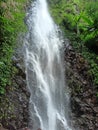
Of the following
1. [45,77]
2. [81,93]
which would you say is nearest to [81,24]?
[81,93]

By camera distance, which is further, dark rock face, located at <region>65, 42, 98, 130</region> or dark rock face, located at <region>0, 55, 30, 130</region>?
dark rock face, located at <region>65, 42, 98, 130</region>

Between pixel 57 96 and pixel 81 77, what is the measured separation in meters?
1.82

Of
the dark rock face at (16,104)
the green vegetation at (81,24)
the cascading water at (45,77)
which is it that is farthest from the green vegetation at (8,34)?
the green vegetation at (81,24)

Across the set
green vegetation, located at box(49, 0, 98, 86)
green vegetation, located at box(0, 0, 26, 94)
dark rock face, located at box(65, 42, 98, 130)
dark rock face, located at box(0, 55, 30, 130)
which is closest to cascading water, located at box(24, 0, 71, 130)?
dark rock face, located at box(0, 55, 30, 130)

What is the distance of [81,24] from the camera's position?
15570 mm

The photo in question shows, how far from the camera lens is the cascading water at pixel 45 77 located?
395 inches

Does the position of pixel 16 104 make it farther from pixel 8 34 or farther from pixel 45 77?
pixel 8 34

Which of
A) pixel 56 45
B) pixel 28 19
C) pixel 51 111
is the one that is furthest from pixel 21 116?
pixel 28 19

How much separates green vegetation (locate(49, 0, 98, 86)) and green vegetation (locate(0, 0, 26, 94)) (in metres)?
2.48

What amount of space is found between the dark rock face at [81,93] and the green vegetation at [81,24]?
0.36 m

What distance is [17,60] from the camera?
36.0ft

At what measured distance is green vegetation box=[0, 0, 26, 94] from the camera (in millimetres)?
9859

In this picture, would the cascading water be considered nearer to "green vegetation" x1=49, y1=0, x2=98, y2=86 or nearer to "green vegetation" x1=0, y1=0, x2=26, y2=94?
"green vegetation" x1=0, y1=0, x2=26, y2=94

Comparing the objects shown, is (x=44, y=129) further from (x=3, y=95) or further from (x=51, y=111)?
(x=3, y=95)
